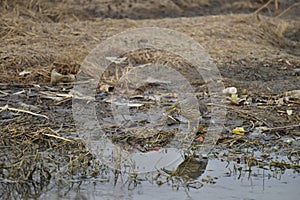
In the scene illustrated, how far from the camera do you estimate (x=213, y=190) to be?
3850mm

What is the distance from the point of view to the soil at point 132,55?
5.05 m

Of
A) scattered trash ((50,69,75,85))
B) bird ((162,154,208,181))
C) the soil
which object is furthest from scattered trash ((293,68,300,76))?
bird ((162,154,208,181))

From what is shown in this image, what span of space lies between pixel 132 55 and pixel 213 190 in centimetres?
325

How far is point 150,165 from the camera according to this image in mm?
4262

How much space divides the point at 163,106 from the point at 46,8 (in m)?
3.90

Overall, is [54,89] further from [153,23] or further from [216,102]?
[153,23]

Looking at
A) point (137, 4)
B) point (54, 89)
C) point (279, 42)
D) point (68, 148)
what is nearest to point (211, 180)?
point (68, 148)

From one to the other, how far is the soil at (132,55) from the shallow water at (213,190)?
70 centimetres

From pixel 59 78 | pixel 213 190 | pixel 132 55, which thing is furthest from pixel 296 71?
pixel 213 190

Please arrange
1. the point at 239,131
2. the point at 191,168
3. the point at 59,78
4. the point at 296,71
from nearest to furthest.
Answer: the point at 191,168 → the point at 239,131 → the point at 59,78 → the point at 296,71

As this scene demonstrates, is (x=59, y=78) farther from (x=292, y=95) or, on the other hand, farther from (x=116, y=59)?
(x=292, y=95)

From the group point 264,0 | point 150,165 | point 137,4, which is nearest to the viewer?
point 150,165

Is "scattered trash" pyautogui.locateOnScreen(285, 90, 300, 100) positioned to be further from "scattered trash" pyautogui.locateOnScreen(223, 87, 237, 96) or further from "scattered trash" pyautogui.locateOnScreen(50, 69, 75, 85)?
"scattered trash" pyautogui.locateOnScreen(50, 69, 75, 85)

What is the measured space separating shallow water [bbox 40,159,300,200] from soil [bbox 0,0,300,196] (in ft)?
2.29
